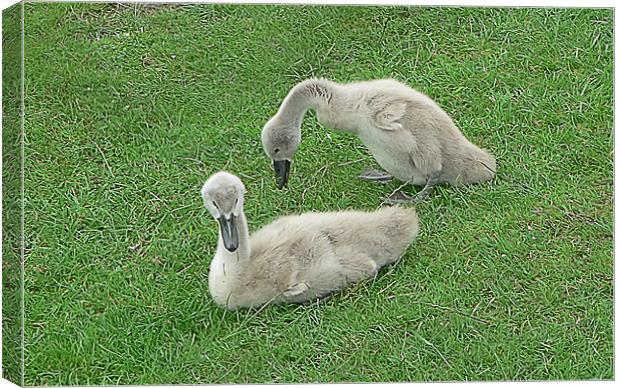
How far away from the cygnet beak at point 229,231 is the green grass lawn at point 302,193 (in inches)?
3.5

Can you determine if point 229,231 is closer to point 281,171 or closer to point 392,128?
point 281,171

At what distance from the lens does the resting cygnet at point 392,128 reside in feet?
10.1

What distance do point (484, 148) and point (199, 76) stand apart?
65 centimetres

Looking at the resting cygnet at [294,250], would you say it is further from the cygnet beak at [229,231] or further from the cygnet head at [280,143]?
the cygnet head at [280,143]

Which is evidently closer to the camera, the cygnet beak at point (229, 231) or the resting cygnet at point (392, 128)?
the cygnet beak at point (229, 231)

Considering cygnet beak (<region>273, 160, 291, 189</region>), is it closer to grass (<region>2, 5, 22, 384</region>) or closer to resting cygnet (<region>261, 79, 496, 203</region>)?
resting cygnet (<region>261, 79, 496, 203</region>)

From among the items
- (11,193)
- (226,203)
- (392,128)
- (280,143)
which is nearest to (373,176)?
(392,128)

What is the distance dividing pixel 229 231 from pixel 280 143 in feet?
0.82

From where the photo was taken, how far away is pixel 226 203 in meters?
2.91

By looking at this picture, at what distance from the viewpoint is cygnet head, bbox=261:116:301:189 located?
3.05 meters

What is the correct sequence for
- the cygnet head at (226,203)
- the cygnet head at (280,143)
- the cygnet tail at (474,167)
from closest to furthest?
the cygnet head at (226,203) < the cygnet head at (280,143) < the cygnet tail at (474,167)

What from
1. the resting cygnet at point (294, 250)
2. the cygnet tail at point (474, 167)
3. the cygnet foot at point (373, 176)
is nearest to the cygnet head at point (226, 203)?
the resting cygnet at point (294, 250)

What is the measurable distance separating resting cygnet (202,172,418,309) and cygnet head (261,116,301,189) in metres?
0.10

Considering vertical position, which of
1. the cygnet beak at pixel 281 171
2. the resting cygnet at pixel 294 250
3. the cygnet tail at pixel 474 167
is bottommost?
the resting cygnet at pixel 294 250
